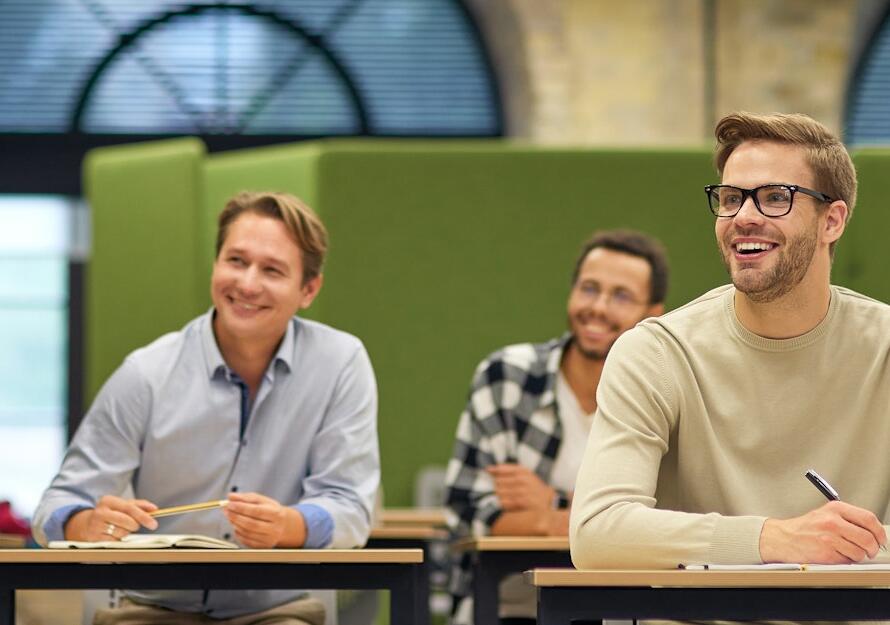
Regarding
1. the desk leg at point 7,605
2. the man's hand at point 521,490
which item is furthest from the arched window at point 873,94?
the desk leg at point 7,605

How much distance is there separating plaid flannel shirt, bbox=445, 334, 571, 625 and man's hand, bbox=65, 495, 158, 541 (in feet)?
3.90

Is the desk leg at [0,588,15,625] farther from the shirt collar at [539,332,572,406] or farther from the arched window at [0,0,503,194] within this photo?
the arched window at [0,0,503,194]

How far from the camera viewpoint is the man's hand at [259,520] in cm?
257

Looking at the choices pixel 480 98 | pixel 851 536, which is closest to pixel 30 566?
pixel 851 536

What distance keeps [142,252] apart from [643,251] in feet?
7.22

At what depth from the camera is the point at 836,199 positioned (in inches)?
92.7

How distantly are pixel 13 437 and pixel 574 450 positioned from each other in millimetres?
4536

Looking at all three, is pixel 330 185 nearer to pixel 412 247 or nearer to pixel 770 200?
pixel 412 247

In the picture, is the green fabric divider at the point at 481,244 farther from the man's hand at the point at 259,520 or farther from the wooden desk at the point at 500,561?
the man's hand at the point at 259,520

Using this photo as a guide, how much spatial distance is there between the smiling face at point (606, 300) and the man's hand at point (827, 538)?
65.5 inches

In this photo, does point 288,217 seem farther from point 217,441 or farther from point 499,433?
point 499,433

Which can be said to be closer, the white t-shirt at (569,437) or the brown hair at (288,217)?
the brown hair at (288,217)

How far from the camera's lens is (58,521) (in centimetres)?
273

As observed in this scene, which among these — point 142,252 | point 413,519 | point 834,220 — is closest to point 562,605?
point 834,220
